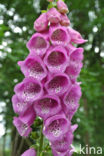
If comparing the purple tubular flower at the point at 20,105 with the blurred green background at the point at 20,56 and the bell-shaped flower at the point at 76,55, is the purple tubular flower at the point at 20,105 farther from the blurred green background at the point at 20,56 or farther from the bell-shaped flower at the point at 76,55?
the blurred green background at the point at 20,56

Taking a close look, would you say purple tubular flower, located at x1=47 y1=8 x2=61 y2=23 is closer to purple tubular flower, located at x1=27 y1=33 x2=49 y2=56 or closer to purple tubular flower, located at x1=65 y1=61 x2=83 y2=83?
purple tubular flower, located at x1=27 y1=33 x2=49 y2=56

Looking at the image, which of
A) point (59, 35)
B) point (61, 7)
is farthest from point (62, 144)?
point (61, 7)

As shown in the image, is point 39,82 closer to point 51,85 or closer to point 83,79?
point 51,85

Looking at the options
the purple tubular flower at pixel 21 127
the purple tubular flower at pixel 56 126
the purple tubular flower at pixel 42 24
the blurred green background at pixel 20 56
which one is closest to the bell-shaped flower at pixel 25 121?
the purple tubular flower at pixel 21 127

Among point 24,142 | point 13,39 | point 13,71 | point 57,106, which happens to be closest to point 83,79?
point 13,71

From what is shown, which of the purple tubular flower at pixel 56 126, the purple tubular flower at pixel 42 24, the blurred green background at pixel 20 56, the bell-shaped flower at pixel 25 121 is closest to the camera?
the purple tubular flower at pixel 56 126

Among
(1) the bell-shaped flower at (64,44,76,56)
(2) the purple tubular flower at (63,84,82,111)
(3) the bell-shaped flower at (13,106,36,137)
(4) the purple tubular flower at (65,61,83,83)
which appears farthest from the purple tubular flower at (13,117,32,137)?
(1) the bell-shaped flower at (64,44,76,56)
